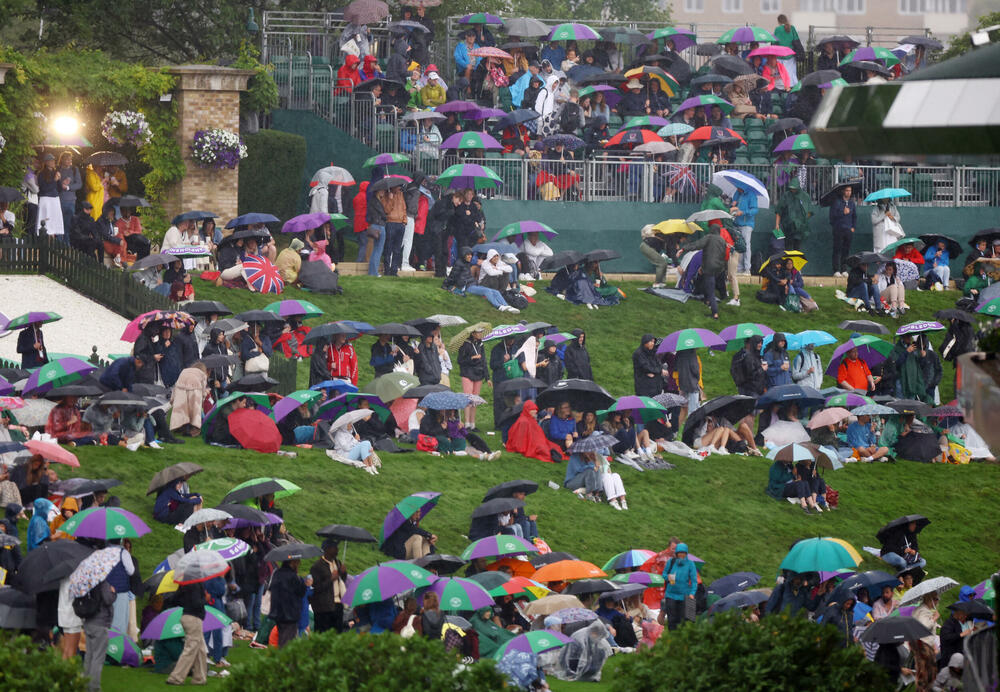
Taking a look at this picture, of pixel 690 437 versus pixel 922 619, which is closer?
pixel 922 619

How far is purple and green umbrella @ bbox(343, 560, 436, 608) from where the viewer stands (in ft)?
51.3

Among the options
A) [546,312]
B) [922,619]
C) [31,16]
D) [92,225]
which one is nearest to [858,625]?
[922,619]

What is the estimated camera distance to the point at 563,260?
27531 millimetres

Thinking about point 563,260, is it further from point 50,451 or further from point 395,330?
point 50,451

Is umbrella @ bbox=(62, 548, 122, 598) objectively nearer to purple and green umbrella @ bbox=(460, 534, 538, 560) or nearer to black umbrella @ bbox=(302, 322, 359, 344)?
purple and green umbrella @ bbox=(460, 534, 538, 560)

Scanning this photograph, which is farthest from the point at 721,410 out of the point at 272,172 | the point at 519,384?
the point at 272,172

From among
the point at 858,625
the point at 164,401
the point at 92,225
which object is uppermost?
the point at 92,225

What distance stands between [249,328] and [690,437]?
6055 mm

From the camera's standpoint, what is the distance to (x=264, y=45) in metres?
35.6

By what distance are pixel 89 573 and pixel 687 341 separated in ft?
38.6

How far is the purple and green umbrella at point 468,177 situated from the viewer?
94.9 feet

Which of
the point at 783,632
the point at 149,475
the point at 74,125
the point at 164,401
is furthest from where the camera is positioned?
the point at 74,125

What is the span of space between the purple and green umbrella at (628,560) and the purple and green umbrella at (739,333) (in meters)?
6.91

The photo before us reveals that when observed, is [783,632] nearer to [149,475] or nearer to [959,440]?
[149,475]
